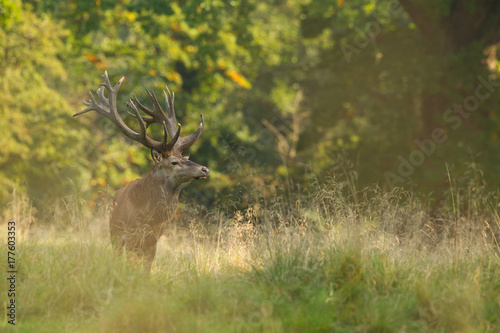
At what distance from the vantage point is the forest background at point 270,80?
12.9 m

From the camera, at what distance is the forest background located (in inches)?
509

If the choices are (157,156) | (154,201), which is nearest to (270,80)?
(157,156)

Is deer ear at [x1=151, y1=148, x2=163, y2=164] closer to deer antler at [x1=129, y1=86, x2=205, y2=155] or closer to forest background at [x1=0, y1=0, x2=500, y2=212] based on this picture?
deer antler at [x1=129, y1=86, x2=205, y2=155]

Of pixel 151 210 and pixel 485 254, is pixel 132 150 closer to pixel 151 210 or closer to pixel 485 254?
pixel 151 210

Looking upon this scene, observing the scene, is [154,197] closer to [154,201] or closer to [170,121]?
[154,201]

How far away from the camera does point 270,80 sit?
71.5 ft

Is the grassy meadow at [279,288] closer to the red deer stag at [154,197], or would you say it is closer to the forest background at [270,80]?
the red deer stag at [154,197]

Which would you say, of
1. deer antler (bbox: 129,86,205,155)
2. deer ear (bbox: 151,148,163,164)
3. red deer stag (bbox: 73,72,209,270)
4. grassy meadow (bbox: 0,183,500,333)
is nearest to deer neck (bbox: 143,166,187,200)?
red deer stag (bbox: 73,72,209,270)

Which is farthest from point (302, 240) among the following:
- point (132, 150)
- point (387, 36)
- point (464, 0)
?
point (132, 150)

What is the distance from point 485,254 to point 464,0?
8439mm

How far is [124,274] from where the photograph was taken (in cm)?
544

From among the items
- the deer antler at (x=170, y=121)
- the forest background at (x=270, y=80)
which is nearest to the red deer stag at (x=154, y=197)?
the deer antler at (x=170, y=121)

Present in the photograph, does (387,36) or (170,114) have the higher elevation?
(387,36)

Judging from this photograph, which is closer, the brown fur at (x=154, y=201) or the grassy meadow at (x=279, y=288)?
the grassy meadow at (x=279, y=288)
